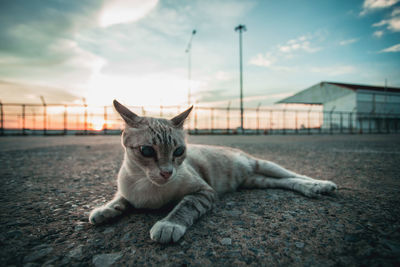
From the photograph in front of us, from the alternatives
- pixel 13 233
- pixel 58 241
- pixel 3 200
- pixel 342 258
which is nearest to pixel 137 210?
pixel 58 241

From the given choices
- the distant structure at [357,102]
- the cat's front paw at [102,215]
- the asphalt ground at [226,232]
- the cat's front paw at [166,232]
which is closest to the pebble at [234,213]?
the asphalt ground at [226,232]

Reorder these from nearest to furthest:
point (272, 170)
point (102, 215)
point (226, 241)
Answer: point (226, 241) → point (102, 215) → point (272, 170)

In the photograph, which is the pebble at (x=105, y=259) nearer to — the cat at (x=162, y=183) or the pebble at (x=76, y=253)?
the pebble at (x=76, y=253)

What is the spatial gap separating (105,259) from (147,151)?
2.81 feet

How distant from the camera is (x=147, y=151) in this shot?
1.75 m

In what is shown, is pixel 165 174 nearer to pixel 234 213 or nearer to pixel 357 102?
pixel 234 213

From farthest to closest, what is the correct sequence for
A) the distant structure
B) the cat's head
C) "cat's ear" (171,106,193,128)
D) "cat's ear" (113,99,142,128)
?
the distant structure < "cat's ear" (171,106,193,128) < "cat's ear" (113,99,142,128) < the cat's head

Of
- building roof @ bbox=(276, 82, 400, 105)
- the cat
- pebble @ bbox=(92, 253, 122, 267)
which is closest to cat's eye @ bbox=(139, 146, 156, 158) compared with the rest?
the cat

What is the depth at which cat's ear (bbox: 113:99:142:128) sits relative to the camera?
2.05 m

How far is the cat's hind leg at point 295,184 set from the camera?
217cm

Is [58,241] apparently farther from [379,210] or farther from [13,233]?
[379,210]

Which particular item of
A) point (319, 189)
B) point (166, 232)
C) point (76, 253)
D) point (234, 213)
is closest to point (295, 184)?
point (319, 189)

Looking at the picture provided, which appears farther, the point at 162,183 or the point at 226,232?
→ the point at 162,183

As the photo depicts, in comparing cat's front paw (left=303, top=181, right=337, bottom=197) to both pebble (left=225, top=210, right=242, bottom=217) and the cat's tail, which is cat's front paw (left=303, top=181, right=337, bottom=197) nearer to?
the cat's tail
